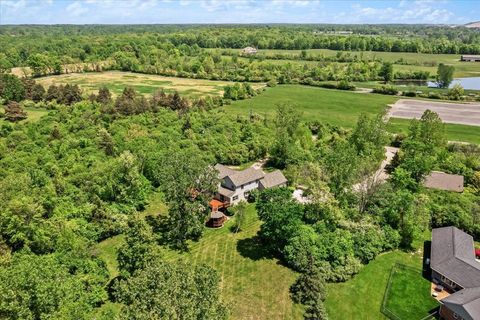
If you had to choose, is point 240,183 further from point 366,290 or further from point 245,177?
point 366,290

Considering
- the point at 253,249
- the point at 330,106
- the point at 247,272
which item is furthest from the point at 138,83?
the point at 247,272

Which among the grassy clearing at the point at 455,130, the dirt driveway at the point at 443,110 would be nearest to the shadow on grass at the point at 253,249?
the grassy clearing at the point at 455,130

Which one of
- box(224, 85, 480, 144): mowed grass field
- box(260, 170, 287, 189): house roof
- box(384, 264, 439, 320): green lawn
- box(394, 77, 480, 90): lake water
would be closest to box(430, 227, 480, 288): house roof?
box(384, 264, 439, 320): green lawn

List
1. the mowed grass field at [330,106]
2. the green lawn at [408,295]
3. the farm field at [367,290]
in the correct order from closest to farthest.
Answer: the green lawn at [408,295] → the farm field at [367,290] → the mowed grass field at [330,106]

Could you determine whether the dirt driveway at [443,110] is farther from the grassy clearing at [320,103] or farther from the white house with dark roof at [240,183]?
the white house with dark roof at [240,183]

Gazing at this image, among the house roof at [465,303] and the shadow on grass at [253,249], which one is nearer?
the house roof at [465,303]

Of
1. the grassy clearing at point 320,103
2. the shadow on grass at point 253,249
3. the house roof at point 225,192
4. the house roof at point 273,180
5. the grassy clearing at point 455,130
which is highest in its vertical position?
the house roof at point 273,180

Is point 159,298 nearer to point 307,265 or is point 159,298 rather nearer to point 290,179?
point 307,265
